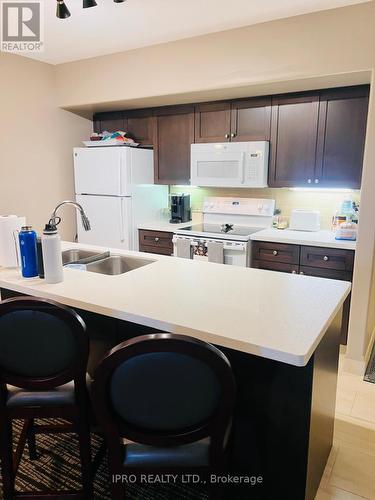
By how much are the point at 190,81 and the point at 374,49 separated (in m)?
1.37

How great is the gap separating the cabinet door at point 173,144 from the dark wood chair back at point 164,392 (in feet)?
9.91

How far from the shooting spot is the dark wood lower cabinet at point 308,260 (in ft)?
9.34

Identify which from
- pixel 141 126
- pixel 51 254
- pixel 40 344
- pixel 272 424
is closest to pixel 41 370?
pixel 40 344

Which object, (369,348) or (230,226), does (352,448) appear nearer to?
(369,348)

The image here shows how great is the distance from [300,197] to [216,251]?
102 cm

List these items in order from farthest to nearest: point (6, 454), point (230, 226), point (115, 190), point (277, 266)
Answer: point (115, 190)
point (230, 226)
point (277, 266)
point (6, 454)

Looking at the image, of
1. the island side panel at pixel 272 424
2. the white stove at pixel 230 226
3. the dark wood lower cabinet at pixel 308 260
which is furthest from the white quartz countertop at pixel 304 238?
the island side panel at pixel 272 424

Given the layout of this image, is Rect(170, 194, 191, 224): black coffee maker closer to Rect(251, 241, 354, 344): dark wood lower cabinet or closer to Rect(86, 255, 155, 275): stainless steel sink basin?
Rect(251, 241, 354, 344): dark wood lower cabinet

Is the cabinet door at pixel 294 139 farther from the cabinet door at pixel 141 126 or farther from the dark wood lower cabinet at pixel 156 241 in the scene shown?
the cabinet door at pixel 141 126

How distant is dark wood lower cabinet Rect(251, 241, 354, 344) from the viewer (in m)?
2.85

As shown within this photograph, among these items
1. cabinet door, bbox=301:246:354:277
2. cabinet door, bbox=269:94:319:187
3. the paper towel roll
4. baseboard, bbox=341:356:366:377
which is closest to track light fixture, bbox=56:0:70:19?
the paper towel roll

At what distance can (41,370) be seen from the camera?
1.29 metres

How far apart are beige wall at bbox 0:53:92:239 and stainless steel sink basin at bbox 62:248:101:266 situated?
4.60ft

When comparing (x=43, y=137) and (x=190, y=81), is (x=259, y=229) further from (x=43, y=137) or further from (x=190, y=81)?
(x=43, y=137)
